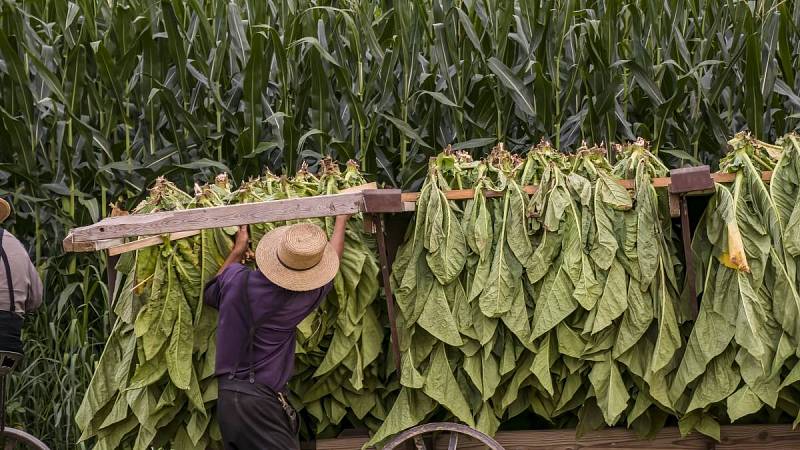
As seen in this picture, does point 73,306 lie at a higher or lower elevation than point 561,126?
lower

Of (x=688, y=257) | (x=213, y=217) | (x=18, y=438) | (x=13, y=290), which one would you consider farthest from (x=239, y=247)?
(x=688, y=257)

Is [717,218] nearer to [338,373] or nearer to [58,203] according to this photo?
[338,373]

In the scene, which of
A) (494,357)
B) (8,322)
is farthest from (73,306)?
(494,357)

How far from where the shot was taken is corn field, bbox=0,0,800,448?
5.66 metres

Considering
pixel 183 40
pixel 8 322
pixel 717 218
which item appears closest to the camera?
pixel 717 218

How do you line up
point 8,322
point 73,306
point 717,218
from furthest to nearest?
point 73,306, point 8,322, point 717,218

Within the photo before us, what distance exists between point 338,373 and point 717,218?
5.16ft

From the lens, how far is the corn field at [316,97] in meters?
5.66

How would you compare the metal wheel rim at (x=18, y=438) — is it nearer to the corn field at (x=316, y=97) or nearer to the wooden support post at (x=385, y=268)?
the corn field at (x=316, y=97)

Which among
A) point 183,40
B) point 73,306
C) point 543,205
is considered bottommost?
point 73,306

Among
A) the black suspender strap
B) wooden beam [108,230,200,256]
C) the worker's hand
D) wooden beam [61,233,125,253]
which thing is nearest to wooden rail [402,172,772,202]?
the worker's hand

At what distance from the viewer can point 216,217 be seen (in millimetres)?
3637

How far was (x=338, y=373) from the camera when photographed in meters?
4.05

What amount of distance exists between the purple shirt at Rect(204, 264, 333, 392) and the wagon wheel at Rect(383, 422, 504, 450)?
49 cm
